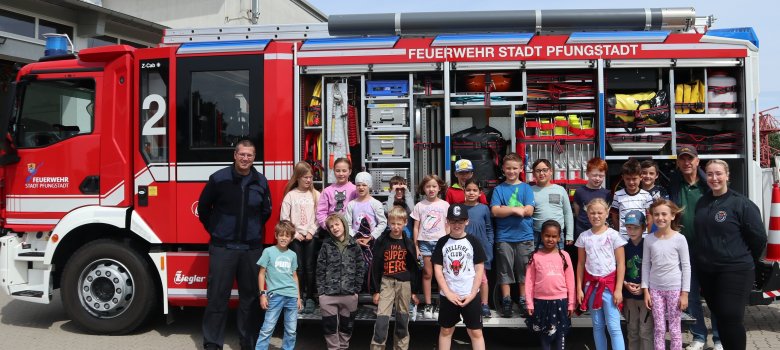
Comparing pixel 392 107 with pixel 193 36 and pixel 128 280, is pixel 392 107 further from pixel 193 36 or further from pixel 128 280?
pixel 128 280

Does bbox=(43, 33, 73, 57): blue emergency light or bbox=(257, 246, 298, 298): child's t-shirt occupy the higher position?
bbox=(43, 33, 73, 57): blue emergency light

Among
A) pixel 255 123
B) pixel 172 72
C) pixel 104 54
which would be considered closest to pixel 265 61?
pixel 255 123

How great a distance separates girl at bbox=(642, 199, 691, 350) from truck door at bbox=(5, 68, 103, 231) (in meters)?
5.41

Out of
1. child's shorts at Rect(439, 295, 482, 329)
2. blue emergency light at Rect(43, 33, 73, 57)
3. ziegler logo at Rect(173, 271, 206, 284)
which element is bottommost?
child's shorts at Rect(439, 295, 482, 329)

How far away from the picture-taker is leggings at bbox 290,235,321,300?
5.19 meters

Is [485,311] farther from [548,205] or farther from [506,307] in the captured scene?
[548,205]

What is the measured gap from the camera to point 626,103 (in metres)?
5.62

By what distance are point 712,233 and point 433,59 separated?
9.83 ft

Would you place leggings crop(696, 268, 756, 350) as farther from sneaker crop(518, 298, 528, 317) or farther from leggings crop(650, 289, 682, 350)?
sneaker crop(518, 298, 528, 317)

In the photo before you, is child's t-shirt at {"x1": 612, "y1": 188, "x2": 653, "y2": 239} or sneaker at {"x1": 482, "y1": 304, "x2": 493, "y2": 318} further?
sneaker at {"x1": 482, "y1": 304, "x2": 493, "y2": 318}

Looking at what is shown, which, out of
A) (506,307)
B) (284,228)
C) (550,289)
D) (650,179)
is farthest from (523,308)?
(284,228)

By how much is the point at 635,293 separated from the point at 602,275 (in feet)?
1.02

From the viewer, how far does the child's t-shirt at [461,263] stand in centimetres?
439

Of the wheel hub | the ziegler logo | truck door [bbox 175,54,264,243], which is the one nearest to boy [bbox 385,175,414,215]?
truck door [bbox 175,54,264,243]
